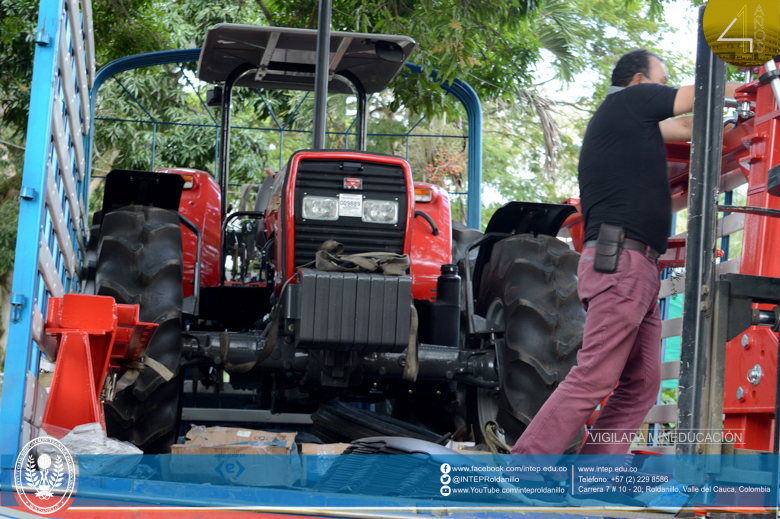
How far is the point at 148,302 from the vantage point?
11.0ft

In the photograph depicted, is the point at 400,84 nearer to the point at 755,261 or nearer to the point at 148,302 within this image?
the point at 148,302

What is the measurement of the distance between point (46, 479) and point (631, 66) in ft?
7.86

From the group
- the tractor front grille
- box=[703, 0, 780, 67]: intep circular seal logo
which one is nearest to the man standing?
box=[703, 0, 780, 67]: intep circular seal logo

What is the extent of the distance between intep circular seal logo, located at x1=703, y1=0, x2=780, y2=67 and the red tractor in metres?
1.51

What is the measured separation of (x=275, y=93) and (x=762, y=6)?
524 inches

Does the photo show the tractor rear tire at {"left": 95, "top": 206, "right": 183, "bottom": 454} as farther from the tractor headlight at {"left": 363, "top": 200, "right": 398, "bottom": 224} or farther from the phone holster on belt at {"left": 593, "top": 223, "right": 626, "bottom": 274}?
the phone holster on belt at {"left": 593, "top": 223, "right": 626, "bottom": 274}

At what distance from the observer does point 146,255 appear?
11.4 feet

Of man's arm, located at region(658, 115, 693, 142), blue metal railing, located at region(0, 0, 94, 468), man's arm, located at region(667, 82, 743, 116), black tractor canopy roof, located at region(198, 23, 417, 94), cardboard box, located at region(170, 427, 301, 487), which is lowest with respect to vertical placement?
cardboard box, located at region(170, 427, 301, 487)

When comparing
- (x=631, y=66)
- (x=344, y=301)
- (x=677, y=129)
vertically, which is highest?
(x=631, y=66)

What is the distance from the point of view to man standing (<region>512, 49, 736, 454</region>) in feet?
8.63

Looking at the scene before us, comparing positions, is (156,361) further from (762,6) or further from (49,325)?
(762,6)

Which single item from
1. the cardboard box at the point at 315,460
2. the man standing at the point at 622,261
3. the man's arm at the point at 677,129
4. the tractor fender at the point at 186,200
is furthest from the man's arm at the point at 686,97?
the tractor fender at the point at 186,200

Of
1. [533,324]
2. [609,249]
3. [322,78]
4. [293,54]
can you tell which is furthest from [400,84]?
[609,249]

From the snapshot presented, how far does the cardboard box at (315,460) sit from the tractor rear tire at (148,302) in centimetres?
63
